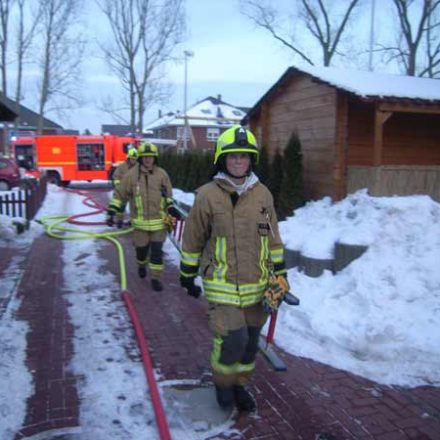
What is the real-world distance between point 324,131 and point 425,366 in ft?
19.6

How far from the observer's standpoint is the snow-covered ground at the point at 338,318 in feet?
12.8

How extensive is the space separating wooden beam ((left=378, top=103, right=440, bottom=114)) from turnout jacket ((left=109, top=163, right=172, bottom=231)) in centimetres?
411

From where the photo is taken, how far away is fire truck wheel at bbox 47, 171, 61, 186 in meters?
A: 26.1

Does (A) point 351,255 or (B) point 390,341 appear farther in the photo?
(A) point 351,255

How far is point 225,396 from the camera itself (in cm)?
357

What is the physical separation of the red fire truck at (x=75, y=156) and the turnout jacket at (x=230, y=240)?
23353 millimetres

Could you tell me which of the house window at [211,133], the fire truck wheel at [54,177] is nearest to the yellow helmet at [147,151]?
the fire truck wheel at [54,177]

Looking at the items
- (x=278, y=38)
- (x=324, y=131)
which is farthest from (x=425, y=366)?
(x=278, y=38)

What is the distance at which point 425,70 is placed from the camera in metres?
28.6

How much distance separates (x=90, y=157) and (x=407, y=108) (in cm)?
2054

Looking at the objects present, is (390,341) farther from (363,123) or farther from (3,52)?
(3,52)

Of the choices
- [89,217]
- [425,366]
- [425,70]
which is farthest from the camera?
[425,70]

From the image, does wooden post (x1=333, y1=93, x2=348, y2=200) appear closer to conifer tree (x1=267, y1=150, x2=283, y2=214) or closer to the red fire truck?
conifer tree (x1=267, y1=150, x2=283, y2=214)

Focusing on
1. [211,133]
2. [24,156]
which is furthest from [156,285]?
[211,133]
